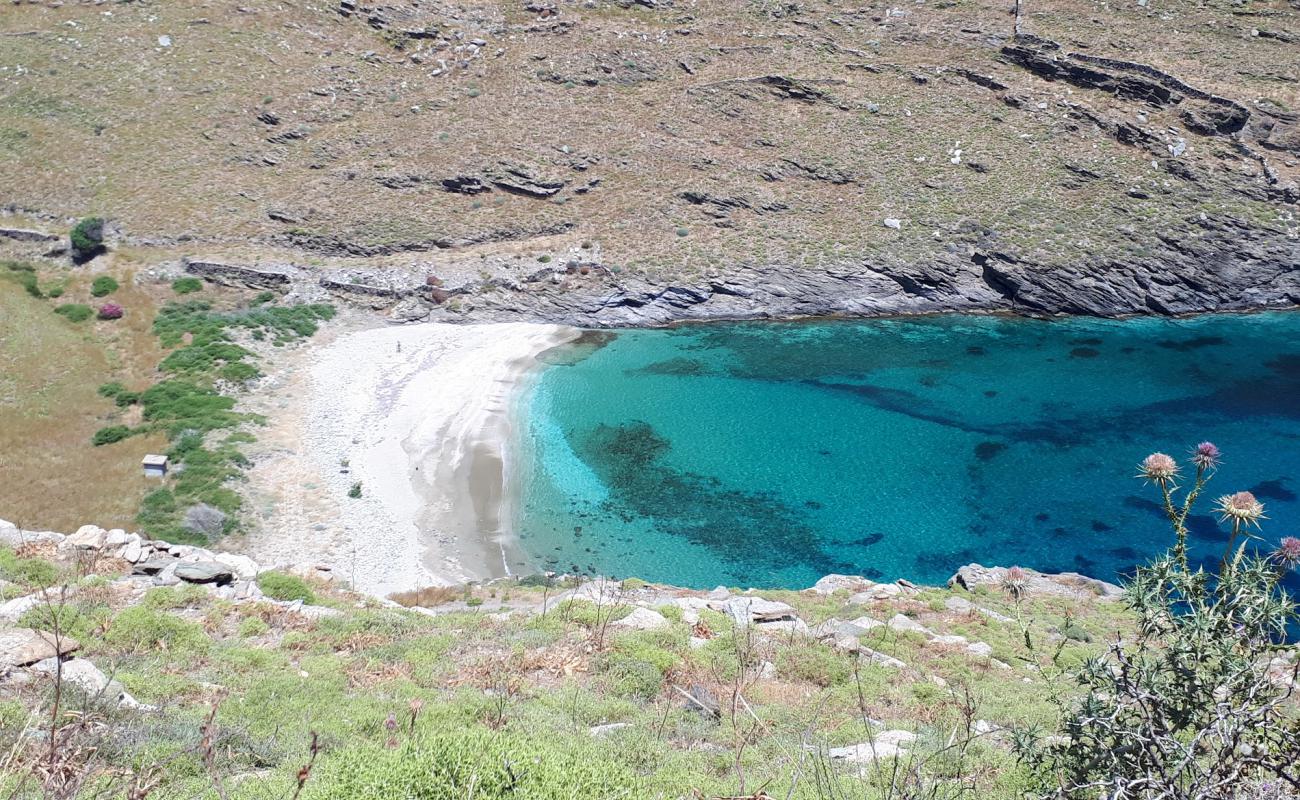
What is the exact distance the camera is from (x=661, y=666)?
11.0 metres

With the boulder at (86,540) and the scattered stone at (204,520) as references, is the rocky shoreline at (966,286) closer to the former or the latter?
the scattered stone at (204,520)

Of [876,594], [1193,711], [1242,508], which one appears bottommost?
[876,594]

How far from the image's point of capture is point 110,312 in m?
35.2

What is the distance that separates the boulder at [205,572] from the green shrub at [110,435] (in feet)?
48.1

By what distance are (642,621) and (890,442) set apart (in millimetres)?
20010

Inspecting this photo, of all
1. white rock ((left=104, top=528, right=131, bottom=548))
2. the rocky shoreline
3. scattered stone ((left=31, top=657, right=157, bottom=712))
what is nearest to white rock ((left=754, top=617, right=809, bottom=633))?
scattered stone ((left=31, top=657, right=157, bottom=712))

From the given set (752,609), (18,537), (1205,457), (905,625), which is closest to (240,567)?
(18,537)

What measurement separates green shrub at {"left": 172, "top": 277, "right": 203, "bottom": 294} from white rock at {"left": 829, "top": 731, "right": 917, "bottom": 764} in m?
39.9

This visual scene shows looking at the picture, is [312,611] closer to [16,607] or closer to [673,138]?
[16,607]

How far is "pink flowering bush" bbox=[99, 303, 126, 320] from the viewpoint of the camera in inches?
1380

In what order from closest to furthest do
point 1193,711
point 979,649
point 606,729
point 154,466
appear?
1. point 1193,711
2. point 606,729
3. point 979,649
4. point 154,466

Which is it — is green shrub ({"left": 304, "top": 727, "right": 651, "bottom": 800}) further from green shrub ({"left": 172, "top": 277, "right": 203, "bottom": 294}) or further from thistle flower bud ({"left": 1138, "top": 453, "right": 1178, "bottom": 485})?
green shrub ({"left": 172, "top": 277, "right": 203, "bottom": 294})

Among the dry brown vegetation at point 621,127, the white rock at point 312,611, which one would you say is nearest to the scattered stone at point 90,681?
the white rock at point 312,611

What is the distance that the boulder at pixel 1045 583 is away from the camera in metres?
19.5
